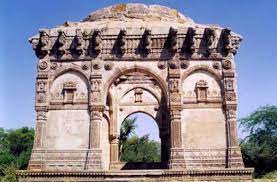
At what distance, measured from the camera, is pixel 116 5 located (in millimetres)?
13484

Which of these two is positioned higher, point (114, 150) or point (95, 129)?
point (95, 129)

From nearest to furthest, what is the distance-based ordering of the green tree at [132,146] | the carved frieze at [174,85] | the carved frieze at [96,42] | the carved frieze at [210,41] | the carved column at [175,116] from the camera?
the carved column at [175,116], the carved frieze at [174,85], the carved frieze at [210,41], the carved frieze at [96,42], the green tree at [132,146]

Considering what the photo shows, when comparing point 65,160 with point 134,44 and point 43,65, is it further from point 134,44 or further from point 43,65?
point 134,44

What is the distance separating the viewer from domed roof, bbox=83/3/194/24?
13047mm

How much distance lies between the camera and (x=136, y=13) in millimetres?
13164

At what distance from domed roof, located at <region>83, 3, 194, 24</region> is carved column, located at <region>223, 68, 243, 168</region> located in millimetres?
2864

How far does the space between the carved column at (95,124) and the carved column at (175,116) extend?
2.08 metres

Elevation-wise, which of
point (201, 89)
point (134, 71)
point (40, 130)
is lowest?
point (40, 130)

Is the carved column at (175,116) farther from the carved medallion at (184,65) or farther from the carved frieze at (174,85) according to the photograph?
the carved medallion at (184,65)

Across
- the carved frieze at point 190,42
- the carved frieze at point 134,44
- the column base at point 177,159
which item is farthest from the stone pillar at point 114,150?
the carved frieze at point 190,42

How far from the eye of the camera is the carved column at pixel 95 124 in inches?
428

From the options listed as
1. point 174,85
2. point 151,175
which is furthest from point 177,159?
point 174,85

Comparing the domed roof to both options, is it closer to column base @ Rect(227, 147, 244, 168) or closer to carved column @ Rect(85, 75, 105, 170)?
carved column @ Rect(85, 75, 105, 170)

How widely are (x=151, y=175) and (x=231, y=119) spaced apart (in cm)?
300
